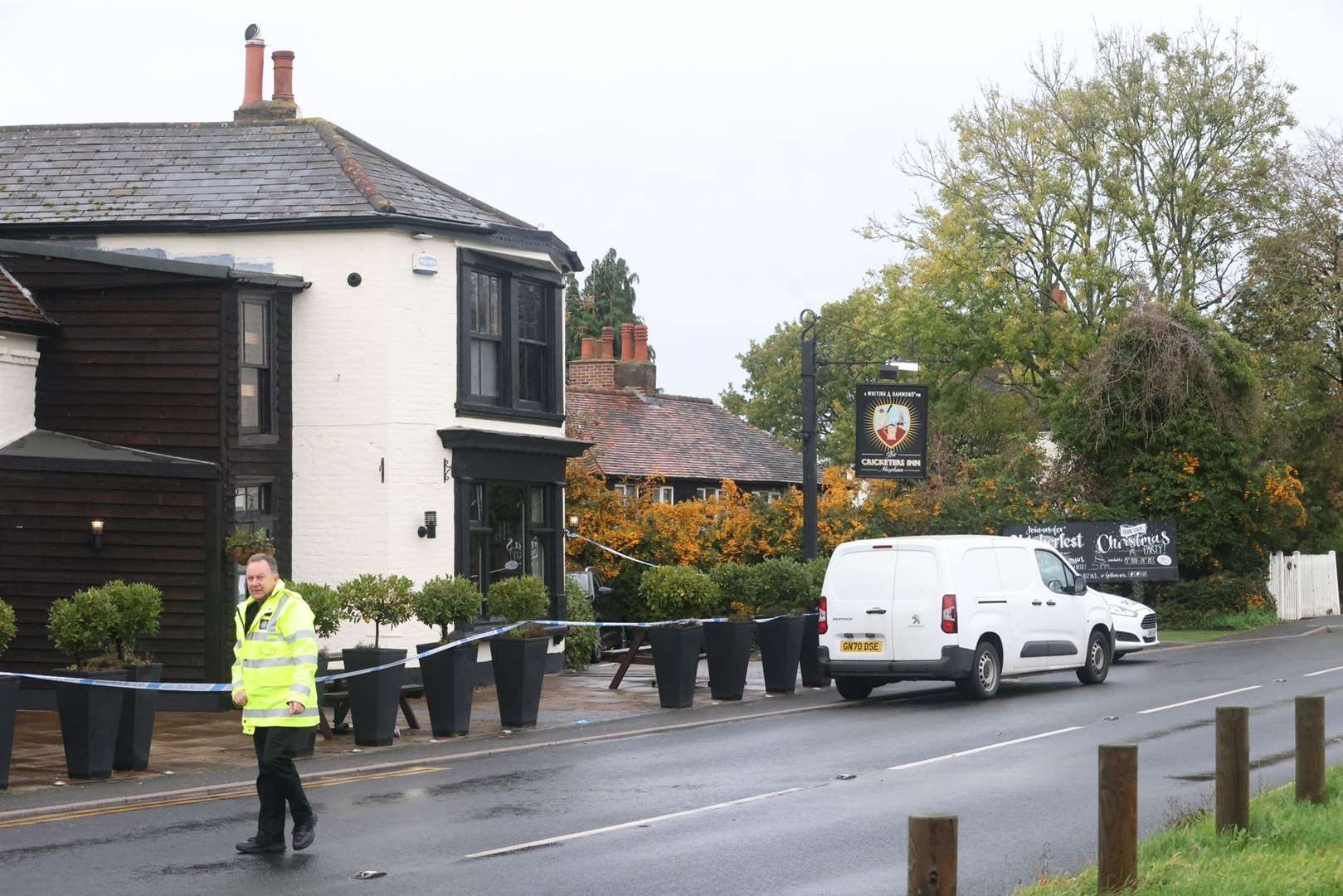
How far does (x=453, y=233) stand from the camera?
23.4 m

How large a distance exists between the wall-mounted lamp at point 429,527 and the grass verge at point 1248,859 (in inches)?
549

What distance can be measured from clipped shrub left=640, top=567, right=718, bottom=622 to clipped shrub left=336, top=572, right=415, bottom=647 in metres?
4.21

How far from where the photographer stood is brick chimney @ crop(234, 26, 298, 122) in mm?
26906

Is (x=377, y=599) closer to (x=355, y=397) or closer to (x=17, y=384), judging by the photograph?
(x=355, y=397)

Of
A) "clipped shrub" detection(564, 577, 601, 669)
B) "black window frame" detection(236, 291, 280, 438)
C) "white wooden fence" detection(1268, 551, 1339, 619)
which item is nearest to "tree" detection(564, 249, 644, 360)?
"white wooden fence" detection(1268, 551, 1339, 619)

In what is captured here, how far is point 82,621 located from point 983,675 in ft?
35.9

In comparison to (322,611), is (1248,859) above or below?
below

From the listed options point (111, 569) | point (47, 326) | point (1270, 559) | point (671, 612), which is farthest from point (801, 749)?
point (1270, 559)

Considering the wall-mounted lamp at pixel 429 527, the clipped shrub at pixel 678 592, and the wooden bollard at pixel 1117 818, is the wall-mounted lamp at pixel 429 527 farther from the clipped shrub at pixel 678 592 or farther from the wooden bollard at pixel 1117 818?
the wooden bollard at pixel 1117 818

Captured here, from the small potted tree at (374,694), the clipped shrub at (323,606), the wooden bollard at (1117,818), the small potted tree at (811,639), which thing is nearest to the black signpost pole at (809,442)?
the small potted tree at (811,639)

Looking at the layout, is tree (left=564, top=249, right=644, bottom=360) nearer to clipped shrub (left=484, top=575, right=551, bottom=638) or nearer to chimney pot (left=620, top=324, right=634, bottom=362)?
chimney pot (left=620, top=324, right=634, bottom=362)

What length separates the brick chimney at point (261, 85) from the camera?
2691 cm

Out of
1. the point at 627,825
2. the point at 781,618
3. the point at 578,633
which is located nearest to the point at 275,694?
the point at 627,825

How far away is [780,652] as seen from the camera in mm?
22516
